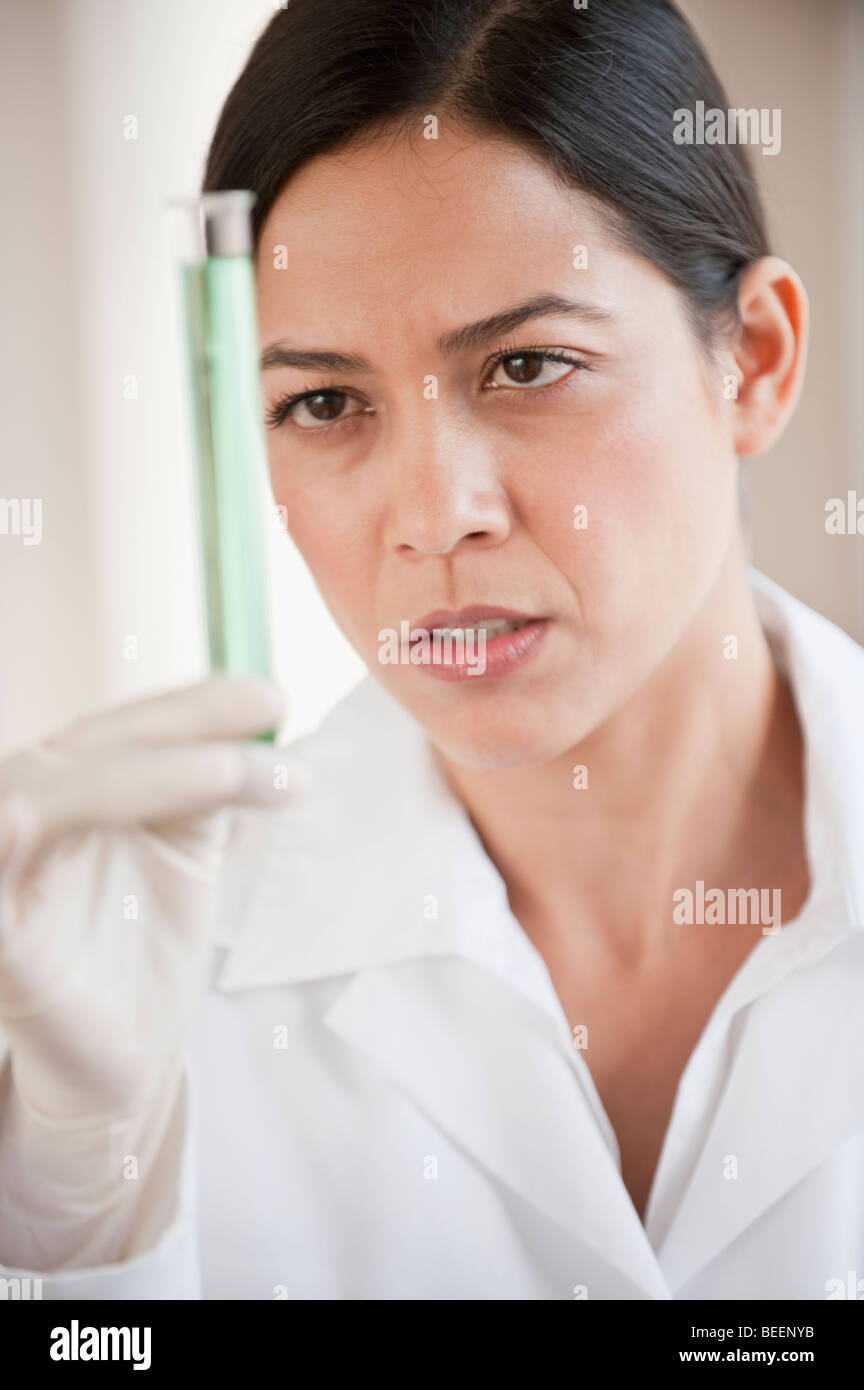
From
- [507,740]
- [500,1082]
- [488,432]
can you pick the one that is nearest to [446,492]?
[488,432]

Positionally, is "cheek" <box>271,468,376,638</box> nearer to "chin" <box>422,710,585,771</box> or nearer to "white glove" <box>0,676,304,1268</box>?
"chin" <box>422,710,585,771</box>

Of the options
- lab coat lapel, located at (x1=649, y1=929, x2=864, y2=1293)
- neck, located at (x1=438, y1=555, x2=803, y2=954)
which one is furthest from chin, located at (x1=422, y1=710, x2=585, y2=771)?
lab coat lapel, located at (x1=649, y1=929, x2=864, y2=1293)

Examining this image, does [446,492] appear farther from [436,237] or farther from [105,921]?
[105,921]

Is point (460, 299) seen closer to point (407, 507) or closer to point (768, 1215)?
point (407, 507)

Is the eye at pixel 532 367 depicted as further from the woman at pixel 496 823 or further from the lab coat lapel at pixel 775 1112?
the lab coat lapel at pixel 775 1112

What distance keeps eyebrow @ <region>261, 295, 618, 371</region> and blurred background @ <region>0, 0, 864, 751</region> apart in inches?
10.1

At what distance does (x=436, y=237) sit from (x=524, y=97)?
10 cm

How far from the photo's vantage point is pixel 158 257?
1035 mm

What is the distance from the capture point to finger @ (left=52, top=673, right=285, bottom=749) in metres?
0.56

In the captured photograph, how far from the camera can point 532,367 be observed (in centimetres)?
73

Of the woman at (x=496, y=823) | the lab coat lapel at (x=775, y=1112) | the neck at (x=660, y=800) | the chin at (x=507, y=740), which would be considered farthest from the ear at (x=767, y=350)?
the lab coat lapel at (x=775, y=1112)

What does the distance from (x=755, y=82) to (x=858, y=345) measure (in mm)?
216

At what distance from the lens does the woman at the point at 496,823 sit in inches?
27.6

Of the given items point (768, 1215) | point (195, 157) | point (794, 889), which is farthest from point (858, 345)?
point (768, 1215)
